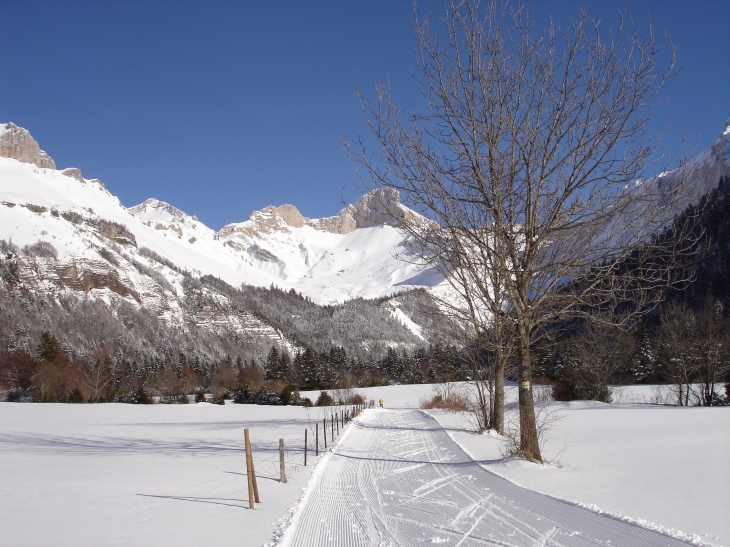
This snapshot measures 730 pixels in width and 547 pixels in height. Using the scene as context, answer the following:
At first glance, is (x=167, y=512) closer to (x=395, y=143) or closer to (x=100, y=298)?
(x=395, y=143)

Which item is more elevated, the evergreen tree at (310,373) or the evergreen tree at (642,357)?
the evergreen tree at (642,357)

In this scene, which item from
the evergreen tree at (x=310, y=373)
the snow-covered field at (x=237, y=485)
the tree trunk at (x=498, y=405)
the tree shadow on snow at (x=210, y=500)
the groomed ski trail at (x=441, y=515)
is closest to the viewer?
the groomed ski trail at (x=441, y=515)

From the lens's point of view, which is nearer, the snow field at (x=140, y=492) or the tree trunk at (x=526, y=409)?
the snow field at (x=140, y=492)

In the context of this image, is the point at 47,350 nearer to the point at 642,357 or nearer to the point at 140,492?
the point at 140,492

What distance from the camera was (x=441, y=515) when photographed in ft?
20.5

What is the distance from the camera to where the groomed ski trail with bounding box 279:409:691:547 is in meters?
5.17

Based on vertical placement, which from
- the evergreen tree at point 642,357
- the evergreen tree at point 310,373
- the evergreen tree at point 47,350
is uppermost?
the evergreen tree at point 47,350

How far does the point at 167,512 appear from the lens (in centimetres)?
696

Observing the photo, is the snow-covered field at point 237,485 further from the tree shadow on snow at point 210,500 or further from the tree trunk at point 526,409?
the tree trunk at point 526,409

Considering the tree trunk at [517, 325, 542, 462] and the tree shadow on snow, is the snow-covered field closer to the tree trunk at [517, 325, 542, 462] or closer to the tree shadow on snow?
the tree shadow on snow

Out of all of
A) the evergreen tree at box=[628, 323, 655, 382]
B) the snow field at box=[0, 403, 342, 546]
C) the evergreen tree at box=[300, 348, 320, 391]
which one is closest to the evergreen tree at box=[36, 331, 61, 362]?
the evergreen tree at box=[300, 348, 320, 391]

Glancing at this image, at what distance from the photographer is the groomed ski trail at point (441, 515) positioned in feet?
17.0

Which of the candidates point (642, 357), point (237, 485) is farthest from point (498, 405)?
point (642, 357)

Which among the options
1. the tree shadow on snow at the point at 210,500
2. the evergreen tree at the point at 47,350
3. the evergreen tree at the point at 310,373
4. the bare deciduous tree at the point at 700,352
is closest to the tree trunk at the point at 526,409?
the tree shadow on snow at the point at 210,500
